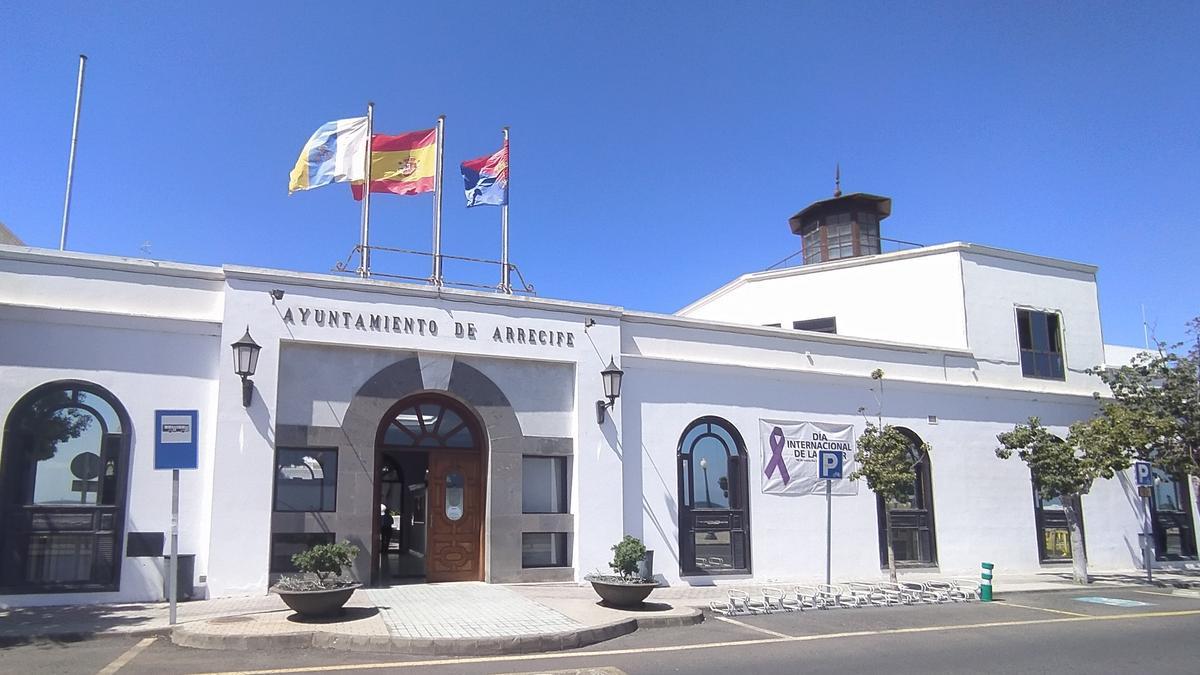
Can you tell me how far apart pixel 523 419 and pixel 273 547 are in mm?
4694

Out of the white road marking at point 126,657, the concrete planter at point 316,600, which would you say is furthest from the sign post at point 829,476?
the white road marking at point 126,657

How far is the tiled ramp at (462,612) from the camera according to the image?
1041cm

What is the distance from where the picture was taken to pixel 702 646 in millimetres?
10367

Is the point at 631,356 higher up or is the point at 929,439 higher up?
the point at 631,356

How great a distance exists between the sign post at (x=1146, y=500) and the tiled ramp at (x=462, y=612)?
44.7 ft

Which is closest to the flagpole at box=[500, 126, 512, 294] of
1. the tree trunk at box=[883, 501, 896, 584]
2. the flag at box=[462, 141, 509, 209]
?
the flag at box=[462, 141, 509, 209]

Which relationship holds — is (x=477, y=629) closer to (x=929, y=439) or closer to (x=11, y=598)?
(x=11, y=598)

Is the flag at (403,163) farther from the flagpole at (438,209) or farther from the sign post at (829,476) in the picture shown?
the sign post at (829,476)

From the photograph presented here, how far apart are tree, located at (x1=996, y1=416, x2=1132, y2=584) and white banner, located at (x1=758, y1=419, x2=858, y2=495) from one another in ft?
11.2

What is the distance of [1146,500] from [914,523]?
7.38 metres

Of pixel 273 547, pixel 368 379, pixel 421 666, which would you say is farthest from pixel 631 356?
pixel 421 666

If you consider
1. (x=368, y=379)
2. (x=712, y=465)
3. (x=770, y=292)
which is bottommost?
(x=712, y=465)

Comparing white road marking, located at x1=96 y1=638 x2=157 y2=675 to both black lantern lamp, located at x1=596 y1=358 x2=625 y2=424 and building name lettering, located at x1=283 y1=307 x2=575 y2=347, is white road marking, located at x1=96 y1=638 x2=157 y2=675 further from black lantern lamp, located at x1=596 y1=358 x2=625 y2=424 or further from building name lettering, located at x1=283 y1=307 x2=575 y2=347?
black lantern lamp, located at x1=596 y1=358 x2=625 y2=424

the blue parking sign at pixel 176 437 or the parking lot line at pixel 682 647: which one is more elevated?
the blue parking sign at pixel 176 437
